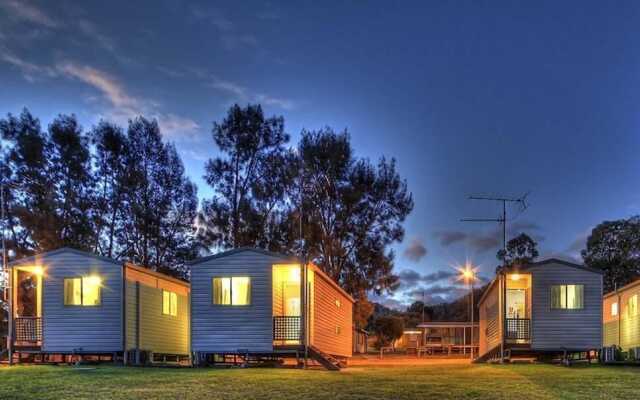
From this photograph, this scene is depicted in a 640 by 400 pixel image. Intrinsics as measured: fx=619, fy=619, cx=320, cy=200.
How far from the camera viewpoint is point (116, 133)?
35.5 metres

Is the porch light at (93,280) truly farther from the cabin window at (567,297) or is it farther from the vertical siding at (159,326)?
the cabin window at (567,297)

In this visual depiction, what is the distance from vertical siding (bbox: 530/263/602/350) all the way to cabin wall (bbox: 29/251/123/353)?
1405 cm

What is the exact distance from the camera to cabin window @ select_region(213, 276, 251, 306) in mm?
19375

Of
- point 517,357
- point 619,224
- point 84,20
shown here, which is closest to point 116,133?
point 84,20

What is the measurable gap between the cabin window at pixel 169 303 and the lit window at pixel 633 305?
58.4 ft

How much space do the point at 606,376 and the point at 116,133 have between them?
2907cm

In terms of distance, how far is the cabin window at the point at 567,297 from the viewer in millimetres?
21250

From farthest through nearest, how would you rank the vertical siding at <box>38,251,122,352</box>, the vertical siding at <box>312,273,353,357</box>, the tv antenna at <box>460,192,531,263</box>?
the tv antenna at <box>460,192,531,263</box> < the vertical siding at <box>312,273,353,357</box> < the vertical siding at <box>38,251,122,352</box>

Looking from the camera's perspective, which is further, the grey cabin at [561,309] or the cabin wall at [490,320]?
the cabin wall at [490,320]

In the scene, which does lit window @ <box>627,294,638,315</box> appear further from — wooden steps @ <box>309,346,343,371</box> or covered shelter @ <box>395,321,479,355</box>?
covered shelter @ <box>395,321,479,355</box>

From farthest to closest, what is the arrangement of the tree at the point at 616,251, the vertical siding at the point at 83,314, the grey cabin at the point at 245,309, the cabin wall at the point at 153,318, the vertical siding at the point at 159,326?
the tree at the point at 616,251, the vertical siding at the point at 159,326, the cabin wall at the point at 153,318, the vertical siding at the point at 83,314, the grey cabin at the point at 245,309

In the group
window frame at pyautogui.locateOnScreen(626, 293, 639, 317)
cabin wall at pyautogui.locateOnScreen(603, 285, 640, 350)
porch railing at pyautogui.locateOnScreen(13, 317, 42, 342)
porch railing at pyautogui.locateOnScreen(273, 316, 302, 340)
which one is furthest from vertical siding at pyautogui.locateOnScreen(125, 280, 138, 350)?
window frame at pyautogui.locateOnScreen(626, 293, 639, 317)

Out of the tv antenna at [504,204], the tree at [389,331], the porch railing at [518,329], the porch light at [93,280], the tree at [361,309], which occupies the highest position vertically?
the tv antenna at [504,204]

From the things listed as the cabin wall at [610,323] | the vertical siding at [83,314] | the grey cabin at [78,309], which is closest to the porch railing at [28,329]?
the grey cabin at [78,309]
